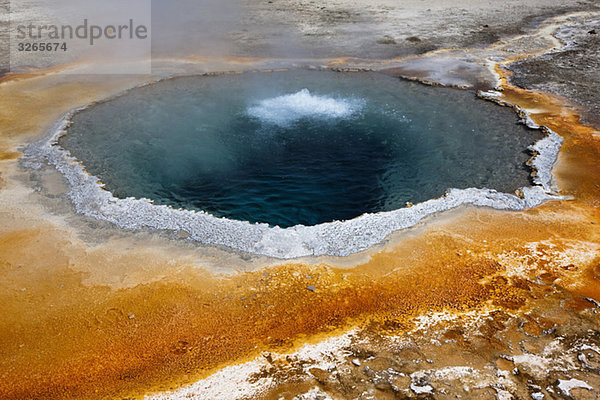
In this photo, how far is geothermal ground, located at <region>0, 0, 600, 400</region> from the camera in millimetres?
4000

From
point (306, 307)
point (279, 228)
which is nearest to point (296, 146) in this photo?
point (279, 228)

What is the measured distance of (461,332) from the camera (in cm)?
450

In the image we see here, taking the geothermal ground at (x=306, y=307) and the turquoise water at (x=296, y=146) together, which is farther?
the turquoise water at (x=296, y=146)

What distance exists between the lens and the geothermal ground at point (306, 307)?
4.00m

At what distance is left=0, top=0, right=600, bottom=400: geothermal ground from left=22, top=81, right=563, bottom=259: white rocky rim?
0.14 meters

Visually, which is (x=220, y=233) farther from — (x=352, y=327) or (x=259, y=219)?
(x=352, y=327)

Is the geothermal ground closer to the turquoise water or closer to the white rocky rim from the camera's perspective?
the white rocky rim

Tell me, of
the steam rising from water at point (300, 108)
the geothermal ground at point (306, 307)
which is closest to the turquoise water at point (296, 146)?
the steam rising from water at point (300, 108)

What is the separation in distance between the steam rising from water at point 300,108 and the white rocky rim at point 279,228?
3837 millimetres

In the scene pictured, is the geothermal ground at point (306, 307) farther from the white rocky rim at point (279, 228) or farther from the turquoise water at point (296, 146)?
the turquoise water at point (296, 146)

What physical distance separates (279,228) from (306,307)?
4.75 ft

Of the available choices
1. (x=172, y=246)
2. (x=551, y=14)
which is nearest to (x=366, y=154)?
(x=172, y=246)

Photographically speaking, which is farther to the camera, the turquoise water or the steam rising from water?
the steam rising from water

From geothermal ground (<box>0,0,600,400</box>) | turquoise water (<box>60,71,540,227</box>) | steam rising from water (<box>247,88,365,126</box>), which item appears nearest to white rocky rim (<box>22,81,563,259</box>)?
geothermal ground (<box>0,0,600,400</box>)
